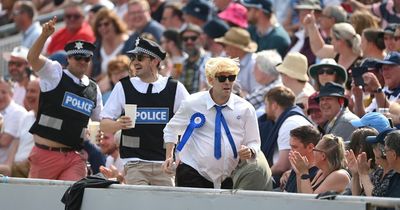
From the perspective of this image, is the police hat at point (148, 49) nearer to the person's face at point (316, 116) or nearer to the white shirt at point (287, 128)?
the white shirt at point (287, 128)

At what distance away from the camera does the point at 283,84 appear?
14.5m

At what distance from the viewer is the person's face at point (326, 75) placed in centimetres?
1370

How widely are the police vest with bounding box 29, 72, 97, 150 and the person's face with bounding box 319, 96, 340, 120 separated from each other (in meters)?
2.29

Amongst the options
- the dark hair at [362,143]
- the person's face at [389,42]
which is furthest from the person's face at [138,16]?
the dark hair at [362,143]

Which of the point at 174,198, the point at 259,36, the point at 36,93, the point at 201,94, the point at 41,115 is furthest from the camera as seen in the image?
the point at 259,36

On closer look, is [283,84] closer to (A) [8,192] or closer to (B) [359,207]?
(A) [8,192]

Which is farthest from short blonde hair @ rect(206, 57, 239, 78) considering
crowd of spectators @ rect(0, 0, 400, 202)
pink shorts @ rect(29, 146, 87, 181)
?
pink shorts @ rect(29, 146, 87, 181)

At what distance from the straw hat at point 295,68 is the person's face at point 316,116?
979 mm

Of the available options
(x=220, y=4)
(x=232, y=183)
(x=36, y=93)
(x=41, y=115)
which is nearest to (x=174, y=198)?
(x=232, y=183)

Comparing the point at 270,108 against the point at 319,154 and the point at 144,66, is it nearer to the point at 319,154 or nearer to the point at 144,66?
the point at 144,66

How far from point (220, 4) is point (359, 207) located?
381 inches

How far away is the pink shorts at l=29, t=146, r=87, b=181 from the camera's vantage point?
1323 cm

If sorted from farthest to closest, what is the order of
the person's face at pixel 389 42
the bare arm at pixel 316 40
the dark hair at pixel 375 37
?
the bare arm at pixel 316 40, the dark hair at pixel 375 37, the person's face at pixel 389 42

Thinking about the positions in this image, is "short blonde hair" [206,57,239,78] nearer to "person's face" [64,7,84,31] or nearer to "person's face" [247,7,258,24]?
"person's face" [247,7,258,24]
